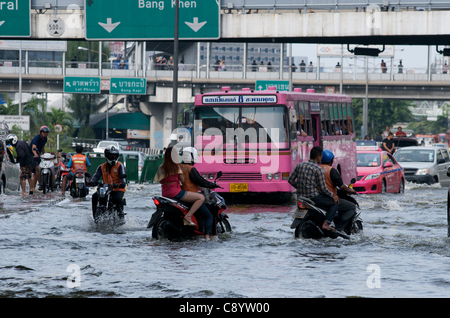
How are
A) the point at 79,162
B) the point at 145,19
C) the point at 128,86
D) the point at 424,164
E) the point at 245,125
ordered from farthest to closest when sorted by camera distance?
the point at 128,86 < the point at 424,164 < the point at 145,19 < the point at 79,162 < the point at 245,125

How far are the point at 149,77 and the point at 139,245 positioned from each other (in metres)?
48.1

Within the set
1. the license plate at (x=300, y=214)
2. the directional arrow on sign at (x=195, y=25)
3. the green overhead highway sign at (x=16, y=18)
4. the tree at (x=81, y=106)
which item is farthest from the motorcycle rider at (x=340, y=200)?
the tree at (x=81, y=106)

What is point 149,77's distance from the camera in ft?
190

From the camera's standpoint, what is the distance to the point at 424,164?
85.0 ft

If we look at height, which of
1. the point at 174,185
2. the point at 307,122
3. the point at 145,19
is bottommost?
the point at 174,185

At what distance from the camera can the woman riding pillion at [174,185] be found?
10594mm

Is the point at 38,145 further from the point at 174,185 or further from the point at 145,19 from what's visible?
the point at 174,185

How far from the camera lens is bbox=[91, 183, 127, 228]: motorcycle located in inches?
484

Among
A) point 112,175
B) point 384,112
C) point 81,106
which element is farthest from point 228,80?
point 112,175

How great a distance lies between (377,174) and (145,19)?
8.26 metres

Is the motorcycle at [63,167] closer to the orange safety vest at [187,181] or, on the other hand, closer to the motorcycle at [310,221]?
the orange safety vest at [187,181]

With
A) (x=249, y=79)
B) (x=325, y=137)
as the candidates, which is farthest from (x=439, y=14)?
(x=249, y=79)
